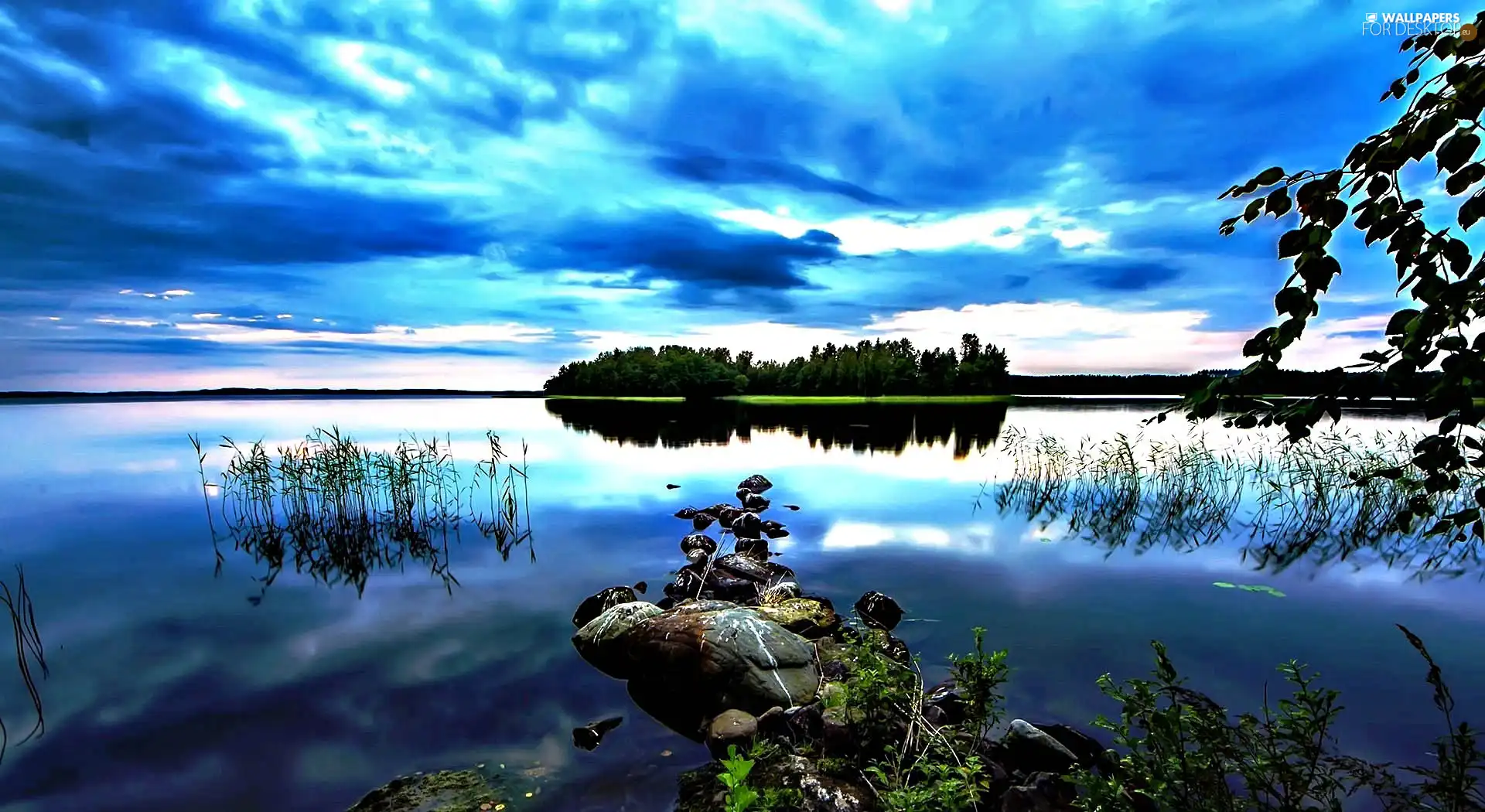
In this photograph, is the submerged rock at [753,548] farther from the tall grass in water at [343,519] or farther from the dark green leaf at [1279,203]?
the dark green leaf at [1279,203]

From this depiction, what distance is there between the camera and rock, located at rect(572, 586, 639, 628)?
12586 mm

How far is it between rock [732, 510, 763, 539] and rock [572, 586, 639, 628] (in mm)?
6825

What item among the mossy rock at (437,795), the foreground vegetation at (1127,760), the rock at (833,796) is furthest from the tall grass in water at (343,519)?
the rock at (833,796)

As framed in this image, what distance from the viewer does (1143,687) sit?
15.7ft

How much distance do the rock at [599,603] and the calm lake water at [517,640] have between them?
1.21ft

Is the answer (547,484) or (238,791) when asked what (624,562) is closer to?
(238,791)

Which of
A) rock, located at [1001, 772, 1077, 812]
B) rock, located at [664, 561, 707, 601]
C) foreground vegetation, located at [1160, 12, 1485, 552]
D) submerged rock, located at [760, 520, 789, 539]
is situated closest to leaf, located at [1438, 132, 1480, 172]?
foreground vegetation, located at [1160, 12, 1485, 552]

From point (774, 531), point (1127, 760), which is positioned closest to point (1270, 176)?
point (1127, 760)

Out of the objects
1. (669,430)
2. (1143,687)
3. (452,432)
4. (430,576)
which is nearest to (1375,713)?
(1143,687)

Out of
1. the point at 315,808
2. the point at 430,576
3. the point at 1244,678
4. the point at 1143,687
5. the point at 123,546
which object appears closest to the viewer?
the point at 1143,687

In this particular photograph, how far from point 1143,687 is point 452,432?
64356 mm

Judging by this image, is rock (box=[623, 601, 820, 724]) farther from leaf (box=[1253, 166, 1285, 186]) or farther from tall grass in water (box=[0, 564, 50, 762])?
tall grass in water (box=[0, 564, 50, 762])

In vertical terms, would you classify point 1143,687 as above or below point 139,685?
above

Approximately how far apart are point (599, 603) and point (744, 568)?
3.69 m
